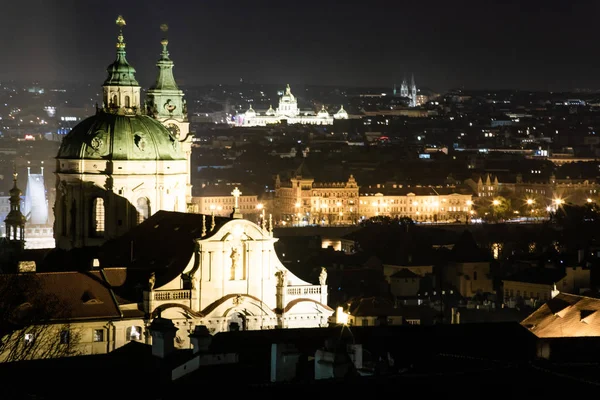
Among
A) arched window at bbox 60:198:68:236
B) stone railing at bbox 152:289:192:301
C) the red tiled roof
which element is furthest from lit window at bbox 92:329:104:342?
arched window at bbox 60:198:68:236

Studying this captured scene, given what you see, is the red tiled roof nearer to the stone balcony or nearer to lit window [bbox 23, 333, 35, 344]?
the stone balcony

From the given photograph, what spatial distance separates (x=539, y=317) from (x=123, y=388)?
65.1 ft

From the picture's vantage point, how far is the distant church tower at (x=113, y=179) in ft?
232

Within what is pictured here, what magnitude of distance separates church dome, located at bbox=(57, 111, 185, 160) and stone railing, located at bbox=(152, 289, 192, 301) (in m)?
13.6

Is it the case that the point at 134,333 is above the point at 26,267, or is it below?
below

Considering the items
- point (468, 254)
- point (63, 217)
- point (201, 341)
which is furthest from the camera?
point (468, 254)

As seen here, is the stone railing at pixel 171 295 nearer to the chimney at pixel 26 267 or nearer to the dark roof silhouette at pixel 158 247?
the dark roof silhouette at pixel 158 247

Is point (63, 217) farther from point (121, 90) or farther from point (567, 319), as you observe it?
point (567, 319)

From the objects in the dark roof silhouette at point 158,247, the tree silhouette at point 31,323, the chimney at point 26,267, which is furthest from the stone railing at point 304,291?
the tree silhouette at point 31,323

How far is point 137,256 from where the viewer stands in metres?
63.2

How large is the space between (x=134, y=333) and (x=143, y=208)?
48.8 feet

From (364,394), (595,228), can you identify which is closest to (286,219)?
(595,228)

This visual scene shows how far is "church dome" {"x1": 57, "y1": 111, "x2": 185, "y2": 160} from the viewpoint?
7131 cm

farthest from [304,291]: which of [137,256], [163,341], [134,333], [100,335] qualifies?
[163,341]
